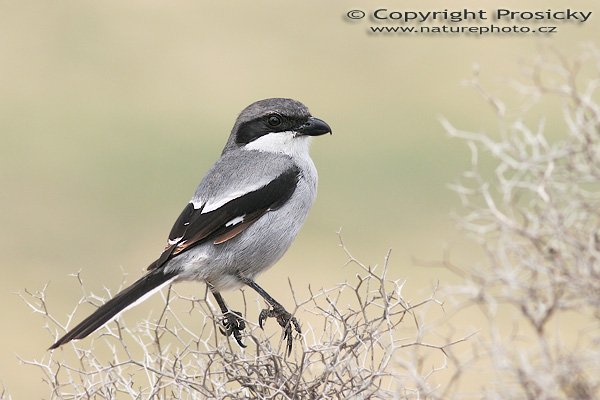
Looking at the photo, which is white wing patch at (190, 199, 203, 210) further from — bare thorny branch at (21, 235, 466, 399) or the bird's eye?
bare thorny branch at (21, 235, 466, 399)

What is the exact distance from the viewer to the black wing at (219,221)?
14.2 feet

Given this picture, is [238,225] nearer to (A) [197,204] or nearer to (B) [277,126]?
(A) [197,204]

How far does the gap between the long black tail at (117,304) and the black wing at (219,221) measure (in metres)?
0.13

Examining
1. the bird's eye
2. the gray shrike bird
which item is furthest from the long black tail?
the bird's eye

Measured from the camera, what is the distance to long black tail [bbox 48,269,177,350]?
342cm

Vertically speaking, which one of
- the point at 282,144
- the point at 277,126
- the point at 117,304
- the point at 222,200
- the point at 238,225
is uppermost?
the point at 277,126

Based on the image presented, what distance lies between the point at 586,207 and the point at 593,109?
0.26 meters

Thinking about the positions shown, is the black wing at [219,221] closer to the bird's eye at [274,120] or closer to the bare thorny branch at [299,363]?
the bird's eye at [274,120]

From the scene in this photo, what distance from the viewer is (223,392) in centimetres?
297

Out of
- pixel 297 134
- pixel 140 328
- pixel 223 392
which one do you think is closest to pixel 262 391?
pixel 223 392

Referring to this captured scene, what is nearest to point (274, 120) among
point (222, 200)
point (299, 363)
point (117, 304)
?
point (222, 200)

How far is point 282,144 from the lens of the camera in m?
4.93

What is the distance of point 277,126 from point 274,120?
4 cm

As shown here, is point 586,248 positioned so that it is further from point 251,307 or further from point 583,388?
point 251,307
